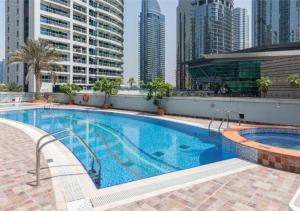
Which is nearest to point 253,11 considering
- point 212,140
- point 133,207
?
point 212,140

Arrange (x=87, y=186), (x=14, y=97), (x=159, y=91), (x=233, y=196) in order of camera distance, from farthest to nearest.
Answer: (x=14, y=97), (x=159, y=91), (x=87, y=186), (x=233, y=196)

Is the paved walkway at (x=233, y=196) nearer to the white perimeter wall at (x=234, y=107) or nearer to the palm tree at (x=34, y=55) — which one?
the white perimeter wall at (x=234, y=107)

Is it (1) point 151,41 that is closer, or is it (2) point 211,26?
(2) point 211,26

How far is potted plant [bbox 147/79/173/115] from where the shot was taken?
63.2 feet

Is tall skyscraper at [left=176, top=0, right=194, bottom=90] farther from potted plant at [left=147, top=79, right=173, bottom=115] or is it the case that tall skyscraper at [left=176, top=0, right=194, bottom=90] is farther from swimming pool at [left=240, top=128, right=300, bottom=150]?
swimming pool at [left=240, top=128, right=300, bottom=150]

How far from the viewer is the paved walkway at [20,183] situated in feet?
13.5

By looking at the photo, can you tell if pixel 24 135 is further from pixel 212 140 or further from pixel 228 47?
pixel 228 47

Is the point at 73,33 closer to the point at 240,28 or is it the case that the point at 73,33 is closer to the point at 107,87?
the point at 107,87

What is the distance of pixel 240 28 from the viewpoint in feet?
389

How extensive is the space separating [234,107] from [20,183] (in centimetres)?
1419

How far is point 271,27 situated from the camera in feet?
297

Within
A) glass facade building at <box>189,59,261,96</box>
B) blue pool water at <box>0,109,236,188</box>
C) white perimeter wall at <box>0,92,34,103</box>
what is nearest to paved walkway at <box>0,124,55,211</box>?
blue pool water at <box>0,109,236,188</box>

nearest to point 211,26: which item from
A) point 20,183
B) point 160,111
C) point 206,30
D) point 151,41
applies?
point 206,30

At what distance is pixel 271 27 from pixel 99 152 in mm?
101738
